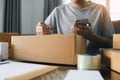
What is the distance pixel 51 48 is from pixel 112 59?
282 millimetres

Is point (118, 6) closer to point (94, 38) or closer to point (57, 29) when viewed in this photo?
point (57, 29)

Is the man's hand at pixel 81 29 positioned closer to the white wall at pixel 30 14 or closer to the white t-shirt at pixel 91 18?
the white t-shirt at pixel 91 18

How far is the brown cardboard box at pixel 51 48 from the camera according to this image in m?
0.82

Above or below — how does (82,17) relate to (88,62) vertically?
above

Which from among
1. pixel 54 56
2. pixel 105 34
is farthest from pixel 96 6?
pixel 54 56

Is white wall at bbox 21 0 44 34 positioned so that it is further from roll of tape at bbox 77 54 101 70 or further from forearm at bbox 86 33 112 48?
roll of tape at bbox 77 54 101 70

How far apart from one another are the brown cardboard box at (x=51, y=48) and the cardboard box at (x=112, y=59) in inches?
4.4

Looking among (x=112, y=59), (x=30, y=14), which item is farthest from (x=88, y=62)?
(x=30, y=14)

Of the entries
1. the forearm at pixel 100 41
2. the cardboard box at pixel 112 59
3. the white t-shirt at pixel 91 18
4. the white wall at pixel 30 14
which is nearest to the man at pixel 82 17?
the white t-shirt at pixel 91 18

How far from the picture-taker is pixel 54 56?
0.85 metres

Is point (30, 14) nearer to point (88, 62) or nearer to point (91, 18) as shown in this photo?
point (91, 18)

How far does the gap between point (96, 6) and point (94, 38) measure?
0.49 m

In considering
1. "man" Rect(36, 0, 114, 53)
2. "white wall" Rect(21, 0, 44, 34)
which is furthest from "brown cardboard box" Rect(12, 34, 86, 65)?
"white wall" Rect(21, 0, 44, 34)

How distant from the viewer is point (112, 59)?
0.72 meters
